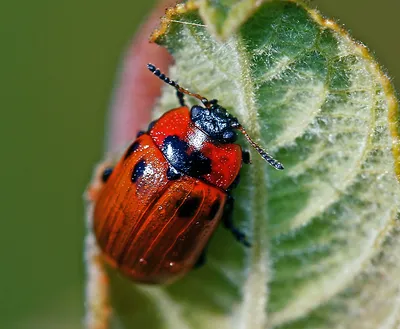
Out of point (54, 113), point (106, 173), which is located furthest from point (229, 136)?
point (54, 113)

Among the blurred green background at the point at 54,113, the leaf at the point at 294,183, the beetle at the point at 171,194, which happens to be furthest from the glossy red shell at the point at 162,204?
the blurred green background at the point at 54,113

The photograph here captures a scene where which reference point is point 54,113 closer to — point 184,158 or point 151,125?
point 151,125

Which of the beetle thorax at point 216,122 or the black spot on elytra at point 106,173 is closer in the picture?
the beetle thorax at point 216,122

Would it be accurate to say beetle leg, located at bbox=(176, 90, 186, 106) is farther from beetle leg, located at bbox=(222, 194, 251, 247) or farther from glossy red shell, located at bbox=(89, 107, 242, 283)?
beetle leg, located at bbox=(222, 194, 251, 247)

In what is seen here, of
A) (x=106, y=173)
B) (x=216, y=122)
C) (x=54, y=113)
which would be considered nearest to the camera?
(x=216, y=122)

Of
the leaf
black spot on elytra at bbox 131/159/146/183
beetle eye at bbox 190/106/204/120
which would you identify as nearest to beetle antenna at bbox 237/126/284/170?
the leaf

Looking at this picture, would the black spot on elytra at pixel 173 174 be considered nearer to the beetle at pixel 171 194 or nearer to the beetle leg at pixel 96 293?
the beetle at pixel 171 194
